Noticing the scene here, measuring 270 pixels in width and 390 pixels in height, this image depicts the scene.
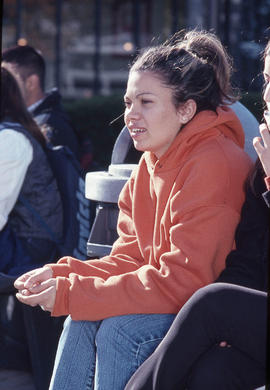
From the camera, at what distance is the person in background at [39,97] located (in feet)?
16.1

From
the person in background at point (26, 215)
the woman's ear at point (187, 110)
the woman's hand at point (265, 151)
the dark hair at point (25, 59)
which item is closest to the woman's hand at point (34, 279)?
the woman's ear at point (187, 110)

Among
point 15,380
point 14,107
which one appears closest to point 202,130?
point 14,107

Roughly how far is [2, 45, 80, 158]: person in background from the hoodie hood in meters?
2.13

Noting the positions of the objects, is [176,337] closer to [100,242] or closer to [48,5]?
[100,242]

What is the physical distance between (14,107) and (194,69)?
1.52 metres

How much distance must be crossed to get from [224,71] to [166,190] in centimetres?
47

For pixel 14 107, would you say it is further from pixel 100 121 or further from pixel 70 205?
pixel 100 121

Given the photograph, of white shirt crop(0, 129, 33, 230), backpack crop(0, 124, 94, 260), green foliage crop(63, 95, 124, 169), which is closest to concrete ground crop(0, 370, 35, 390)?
backpack crop(0, 124, 94, 260)

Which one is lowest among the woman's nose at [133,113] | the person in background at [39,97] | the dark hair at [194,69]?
the person in background at [39,97]

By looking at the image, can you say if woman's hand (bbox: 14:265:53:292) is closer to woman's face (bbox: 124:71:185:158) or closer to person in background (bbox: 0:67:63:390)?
woman's face (bbox: 124:71:185:158)

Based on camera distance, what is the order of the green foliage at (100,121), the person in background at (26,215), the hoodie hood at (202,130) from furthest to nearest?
the green foliage at (100,121)
the person in background at (26,215)
the hoodie hood at (202,130)

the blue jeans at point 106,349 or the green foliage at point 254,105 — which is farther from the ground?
the green foliage at point 254,105

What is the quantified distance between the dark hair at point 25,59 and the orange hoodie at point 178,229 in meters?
2.79

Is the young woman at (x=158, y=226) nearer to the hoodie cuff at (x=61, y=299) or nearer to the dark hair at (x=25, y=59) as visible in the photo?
the hoodie cuff at (x=61, y=299)
